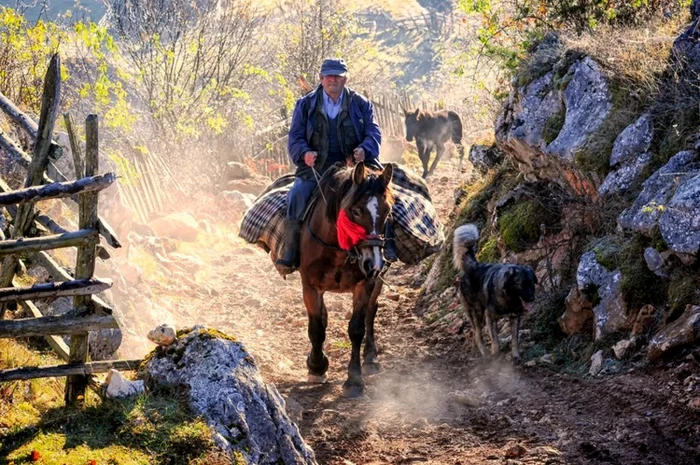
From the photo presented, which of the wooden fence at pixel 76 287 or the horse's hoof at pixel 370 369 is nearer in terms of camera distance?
the wooden fence at pixel 76 287

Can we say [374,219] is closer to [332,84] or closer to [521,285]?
[332,84]

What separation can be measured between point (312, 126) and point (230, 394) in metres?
4.50

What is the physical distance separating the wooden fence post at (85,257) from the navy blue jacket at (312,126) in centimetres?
365

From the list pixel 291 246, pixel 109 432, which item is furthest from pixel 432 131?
pixel 109 432

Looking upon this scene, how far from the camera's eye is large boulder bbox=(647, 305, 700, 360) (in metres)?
6.86

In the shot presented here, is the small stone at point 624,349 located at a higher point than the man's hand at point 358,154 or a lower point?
lower

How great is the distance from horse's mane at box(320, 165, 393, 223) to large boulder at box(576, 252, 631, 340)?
2.20m

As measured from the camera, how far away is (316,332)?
8.96 m

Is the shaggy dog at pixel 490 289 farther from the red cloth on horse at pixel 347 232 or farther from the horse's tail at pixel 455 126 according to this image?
the horse's tail at pixel 455 126

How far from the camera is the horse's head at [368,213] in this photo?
7691 mm

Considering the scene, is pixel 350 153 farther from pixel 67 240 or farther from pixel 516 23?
pixel 516 23

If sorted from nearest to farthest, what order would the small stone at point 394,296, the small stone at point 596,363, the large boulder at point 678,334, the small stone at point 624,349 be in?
the large boulder at point 678,334 < the small stone at point 624,349 < the small stone at point 596,363 < the small stone at point 394,296

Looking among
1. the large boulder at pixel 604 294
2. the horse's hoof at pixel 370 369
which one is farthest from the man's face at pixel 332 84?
the large boulder at pixel 604 294

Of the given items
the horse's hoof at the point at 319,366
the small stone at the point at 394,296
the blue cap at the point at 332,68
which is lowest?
the horse's hoof at the point at 319,366
